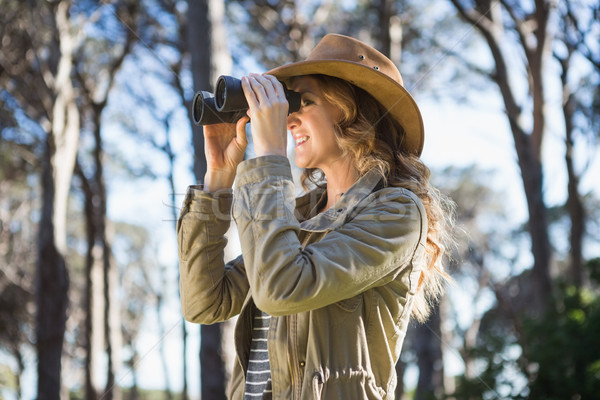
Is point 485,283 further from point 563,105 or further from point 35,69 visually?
point 35,69

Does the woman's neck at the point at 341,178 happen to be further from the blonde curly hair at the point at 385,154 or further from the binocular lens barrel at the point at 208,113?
the binocular lens barrel at the point at 208,113

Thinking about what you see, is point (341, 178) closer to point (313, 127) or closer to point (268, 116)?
point (313, 127)

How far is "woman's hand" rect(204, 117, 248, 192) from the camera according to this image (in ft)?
5.11

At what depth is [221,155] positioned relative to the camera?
1570 mm

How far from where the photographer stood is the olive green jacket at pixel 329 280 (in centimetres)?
119

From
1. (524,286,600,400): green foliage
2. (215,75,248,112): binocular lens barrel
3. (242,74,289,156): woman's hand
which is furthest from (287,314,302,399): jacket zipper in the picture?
(524,286,600,400): green foliage

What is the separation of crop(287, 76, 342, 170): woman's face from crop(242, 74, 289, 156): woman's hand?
6.8 inches

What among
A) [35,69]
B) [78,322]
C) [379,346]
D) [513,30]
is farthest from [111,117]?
[379,346]

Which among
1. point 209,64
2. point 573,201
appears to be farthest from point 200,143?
point 573,201

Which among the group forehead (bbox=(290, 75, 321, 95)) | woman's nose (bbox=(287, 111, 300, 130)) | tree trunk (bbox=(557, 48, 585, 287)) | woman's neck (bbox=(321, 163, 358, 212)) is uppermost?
tree trunk (bbox=(557, 48, 585, 287))

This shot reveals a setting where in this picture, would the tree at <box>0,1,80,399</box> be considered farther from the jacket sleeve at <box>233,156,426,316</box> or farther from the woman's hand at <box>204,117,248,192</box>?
the jacket sleeve at <box>233,156,426,316</box>

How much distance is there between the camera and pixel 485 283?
15.0m

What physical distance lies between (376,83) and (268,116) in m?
0.33

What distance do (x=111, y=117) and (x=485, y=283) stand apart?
9043mm
